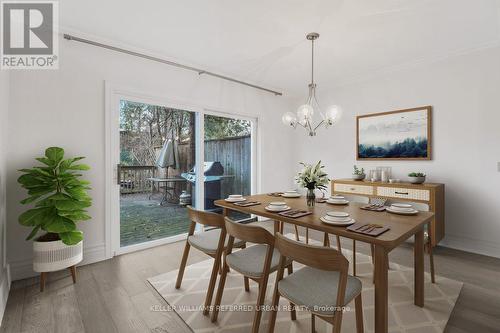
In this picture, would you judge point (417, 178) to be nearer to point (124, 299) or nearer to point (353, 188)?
point (353, 188)

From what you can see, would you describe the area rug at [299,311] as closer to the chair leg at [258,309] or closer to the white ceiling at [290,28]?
the chair leg at [258,309]

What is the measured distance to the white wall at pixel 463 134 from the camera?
9.66 ft

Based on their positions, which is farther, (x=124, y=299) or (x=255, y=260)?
(x=124, y=299)

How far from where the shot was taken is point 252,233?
1.56m

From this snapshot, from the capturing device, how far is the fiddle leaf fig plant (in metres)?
2.12

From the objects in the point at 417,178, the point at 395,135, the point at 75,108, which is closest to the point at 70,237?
the point at 75,108

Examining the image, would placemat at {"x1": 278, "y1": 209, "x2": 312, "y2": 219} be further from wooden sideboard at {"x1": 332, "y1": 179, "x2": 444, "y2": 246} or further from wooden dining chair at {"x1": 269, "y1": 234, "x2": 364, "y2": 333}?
wooden sideboard at {"x1": 332, "y1": 179, "x2": 444, "y2": 246}

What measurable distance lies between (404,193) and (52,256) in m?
4.05

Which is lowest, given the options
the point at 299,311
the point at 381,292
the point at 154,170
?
the point at 299,311

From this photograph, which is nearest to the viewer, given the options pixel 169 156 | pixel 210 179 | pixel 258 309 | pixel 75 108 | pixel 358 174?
pixel 258 309

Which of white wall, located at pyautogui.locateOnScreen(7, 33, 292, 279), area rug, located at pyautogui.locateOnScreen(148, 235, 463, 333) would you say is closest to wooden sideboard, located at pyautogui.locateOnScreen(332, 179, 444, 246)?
area rug, located at pyautogui.locateOnScreen(148, 235, 463, 333)

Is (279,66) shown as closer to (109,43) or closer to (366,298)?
(109,43)

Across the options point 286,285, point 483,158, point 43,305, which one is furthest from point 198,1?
point 483,158

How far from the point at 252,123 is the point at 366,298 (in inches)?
130
